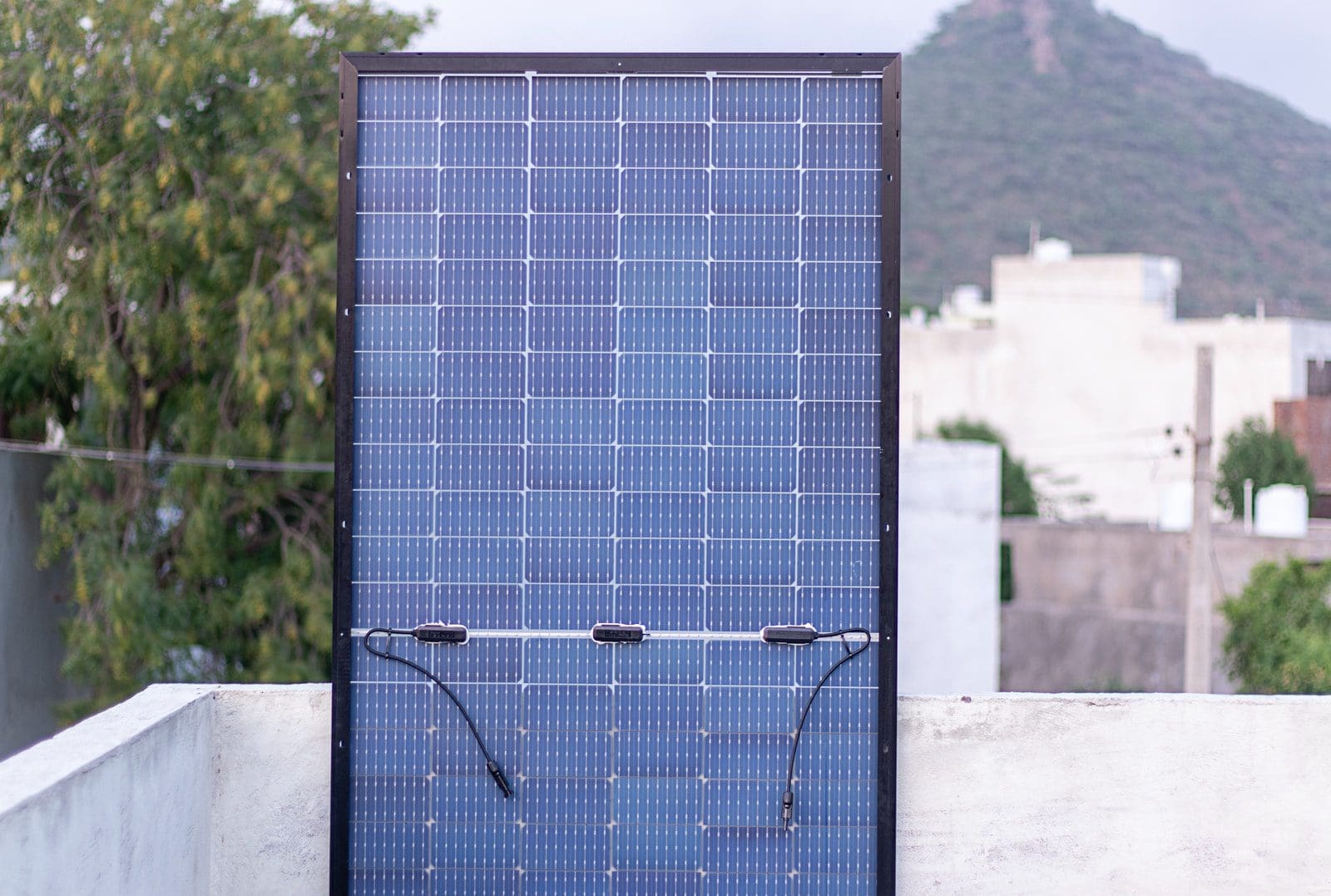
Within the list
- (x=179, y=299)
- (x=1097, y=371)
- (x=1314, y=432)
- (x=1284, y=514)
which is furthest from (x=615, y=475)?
(x=1097, y=371)

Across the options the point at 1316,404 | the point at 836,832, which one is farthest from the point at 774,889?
the point at 1316,404

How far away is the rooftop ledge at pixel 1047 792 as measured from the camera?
16.1 feet

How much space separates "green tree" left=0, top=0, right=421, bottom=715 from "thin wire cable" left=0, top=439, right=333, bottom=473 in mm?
95

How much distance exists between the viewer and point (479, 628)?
463cm

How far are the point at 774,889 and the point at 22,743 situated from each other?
1095cm

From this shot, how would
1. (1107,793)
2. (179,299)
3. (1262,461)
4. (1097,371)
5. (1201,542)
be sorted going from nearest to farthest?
(1107,793)
(179,299)
(1201,542)
(1262,461)
(1097,371)

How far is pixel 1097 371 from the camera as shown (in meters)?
45.7

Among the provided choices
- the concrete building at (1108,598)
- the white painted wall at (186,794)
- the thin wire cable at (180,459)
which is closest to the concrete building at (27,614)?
the thin wire cable at (180,459)

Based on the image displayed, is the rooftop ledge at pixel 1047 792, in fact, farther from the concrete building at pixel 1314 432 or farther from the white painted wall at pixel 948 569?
the concrete building at pixel 1314 432

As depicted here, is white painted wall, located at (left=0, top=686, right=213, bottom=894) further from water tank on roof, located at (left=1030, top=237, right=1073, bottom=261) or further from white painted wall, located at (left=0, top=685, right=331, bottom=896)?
water tank on roof, located at (left=1030, top=237, right=1073, bottom=261)

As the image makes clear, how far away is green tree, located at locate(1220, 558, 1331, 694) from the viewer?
25062 millimetres

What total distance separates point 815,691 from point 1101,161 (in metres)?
89.1

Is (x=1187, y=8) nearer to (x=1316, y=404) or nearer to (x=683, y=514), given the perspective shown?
(x=1316, y=404)

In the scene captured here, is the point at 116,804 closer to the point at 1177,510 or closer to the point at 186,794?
the point at 186,794
